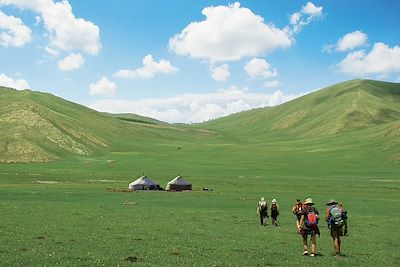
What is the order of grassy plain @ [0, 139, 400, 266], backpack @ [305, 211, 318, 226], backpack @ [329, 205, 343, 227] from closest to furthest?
1. grassy plain @ [0, 139, 400, 266]
2. backpack @ [329, 205, 343, 227]
3. backpack @ [305, 211, 318, 226]

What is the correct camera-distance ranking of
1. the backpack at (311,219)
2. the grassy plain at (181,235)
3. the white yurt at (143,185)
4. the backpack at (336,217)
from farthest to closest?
the white yurt at (143,185) < the backpack at (311,219) < the backpack at (336,217) < the grassy plain at (181,235)

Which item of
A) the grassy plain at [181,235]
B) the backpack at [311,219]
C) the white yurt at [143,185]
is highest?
the backpack at [311,219]

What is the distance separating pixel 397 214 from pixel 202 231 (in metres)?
28.5

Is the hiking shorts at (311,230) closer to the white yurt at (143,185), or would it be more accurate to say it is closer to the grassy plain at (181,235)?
the grassy plain at (181,235)

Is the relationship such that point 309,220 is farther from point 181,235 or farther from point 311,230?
point 181,235

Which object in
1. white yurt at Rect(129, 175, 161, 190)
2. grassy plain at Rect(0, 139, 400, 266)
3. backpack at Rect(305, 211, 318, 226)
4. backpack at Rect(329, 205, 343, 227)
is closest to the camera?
grassy plain at Rect(0, 139, 400, 266)

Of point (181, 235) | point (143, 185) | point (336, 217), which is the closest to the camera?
point (336, 217)

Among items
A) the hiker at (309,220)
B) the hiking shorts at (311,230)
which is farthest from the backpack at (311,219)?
the hiking shorts at (311,230)

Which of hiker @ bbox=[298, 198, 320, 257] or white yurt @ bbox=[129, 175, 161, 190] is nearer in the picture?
hiker @ bbox=[298, 198, 320, 257]

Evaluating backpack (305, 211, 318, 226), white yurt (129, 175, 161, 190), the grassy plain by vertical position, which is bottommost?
the grassy plain

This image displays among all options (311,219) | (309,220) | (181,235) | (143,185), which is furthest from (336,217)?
(143,185)

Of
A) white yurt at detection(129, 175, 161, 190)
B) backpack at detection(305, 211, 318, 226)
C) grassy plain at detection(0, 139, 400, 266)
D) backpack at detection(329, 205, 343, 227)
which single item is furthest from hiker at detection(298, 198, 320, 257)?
white yurt at detection(129, 175, 161, 190)

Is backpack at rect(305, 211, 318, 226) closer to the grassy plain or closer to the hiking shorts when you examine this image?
the hiking shorts

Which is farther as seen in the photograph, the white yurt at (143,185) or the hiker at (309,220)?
the white yurt at (143,185)
